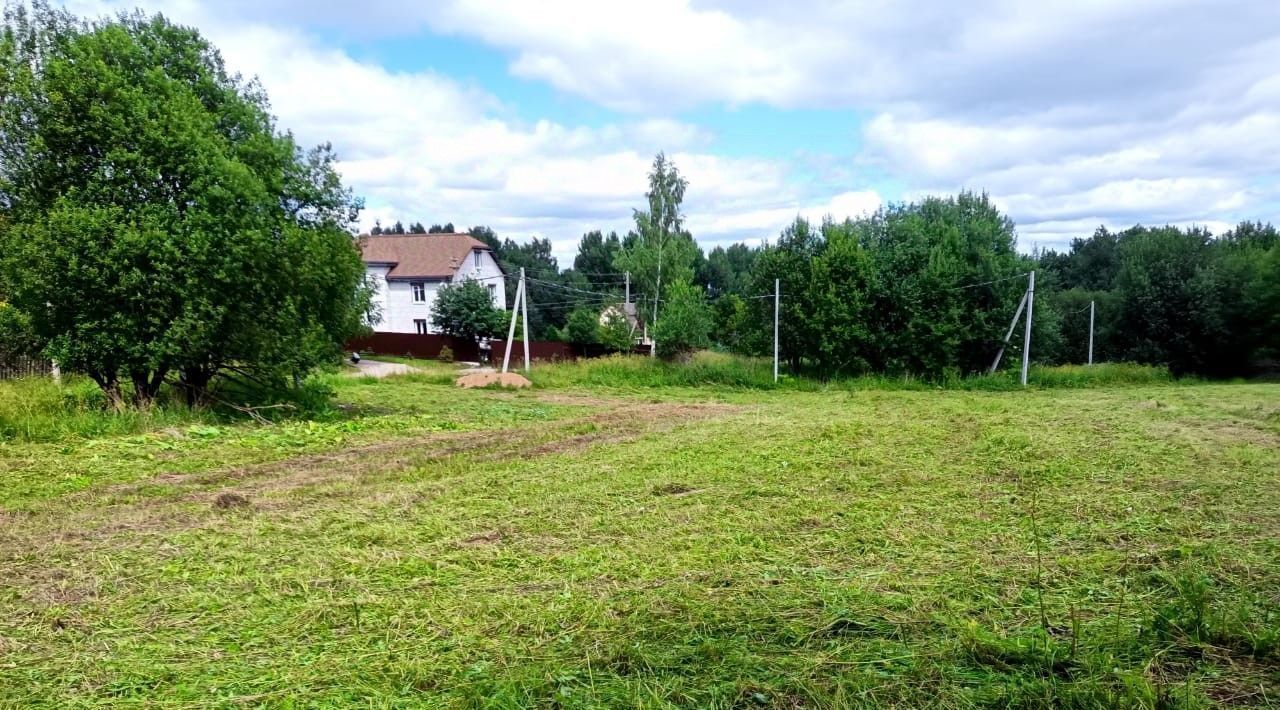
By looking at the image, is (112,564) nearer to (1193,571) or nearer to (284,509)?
(284,509)

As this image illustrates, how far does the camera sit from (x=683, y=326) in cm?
2214

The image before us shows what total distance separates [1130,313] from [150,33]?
Result: 2731cm

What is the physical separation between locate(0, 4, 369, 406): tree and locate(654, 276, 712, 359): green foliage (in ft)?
41.5

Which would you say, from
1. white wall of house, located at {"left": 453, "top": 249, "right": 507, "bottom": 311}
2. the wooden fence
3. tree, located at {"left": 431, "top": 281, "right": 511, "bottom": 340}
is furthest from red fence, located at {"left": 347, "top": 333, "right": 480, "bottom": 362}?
the wooden fence

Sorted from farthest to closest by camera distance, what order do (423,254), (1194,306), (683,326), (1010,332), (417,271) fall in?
1. (423,254)
2. (417,271)
3. (1194,306)
4. (683,326)
5. (1010,332)

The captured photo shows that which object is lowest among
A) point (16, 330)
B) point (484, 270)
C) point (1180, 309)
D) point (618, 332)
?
point (618, 332)

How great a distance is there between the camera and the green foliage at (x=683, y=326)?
22.2 metres

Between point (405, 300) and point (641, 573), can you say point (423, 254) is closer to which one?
point (405, 300)

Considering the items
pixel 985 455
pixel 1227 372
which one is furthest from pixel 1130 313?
pixel 985 455

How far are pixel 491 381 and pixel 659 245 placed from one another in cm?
1352

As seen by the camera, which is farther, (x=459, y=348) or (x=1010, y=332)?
(x=459, y=348)

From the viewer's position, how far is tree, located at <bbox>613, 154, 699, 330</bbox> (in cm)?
2939

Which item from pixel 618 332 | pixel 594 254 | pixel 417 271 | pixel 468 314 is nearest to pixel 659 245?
pixel 618 332

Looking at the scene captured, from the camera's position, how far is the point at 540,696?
287 cm
